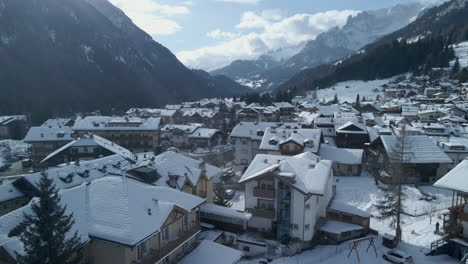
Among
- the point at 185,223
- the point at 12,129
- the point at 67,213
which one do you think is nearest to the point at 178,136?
the point at 12,129

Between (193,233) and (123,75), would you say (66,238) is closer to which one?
(193,233)

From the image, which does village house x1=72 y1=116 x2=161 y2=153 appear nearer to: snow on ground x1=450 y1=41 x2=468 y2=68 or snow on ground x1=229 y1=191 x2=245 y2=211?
snow on ground x1=229 y1=191 x2=245 y2=211

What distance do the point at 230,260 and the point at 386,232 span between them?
15.3m

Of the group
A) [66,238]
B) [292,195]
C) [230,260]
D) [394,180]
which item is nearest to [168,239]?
[230,260]

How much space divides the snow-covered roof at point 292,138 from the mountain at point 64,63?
299ft

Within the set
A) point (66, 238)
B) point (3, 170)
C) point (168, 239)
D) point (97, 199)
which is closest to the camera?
point (66, 238)

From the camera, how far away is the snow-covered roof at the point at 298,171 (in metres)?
26.4

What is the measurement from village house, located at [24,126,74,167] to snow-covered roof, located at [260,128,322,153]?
133ft

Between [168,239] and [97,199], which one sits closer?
[97,199]

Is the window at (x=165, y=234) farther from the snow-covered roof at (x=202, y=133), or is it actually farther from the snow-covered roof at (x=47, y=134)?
the snow-covered roof at (x=202, y=133)

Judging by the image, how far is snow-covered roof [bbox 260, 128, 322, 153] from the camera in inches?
1755

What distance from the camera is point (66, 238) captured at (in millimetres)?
16188

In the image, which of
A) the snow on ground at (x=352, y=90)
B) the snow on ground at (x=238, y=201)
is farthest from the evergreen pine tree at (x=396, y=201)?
the snow on ground at (x=352, y=90)

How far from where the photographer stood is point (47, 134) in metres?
61.2
